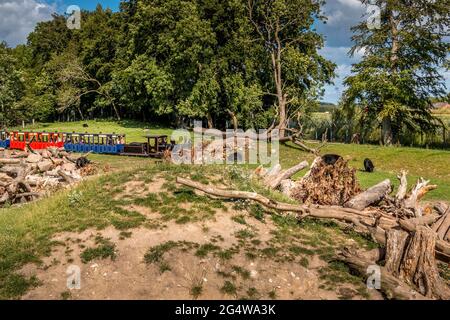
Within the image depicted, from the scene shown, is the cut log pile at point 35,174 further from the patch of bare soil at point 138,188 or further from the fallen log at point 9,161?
the patch of bare soil at point 138,188

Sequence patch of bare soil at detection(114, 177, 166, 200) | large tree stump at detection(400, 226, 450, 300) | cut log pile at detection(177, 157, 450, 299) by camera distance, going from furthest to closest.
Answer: patch of bare soil at detection(114, 177, 166, 200) < cut log pile at detection(177, 157, 450, 299) < large tree stump at detection(400, 226, 450, 300)

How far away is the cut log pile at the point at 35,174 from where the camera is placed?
17250mm

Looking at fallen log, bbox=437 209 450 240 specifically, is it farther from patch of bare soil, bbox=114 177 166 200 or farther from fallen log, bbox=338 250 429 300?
patch of bare soil, bbox=114 177 166 200

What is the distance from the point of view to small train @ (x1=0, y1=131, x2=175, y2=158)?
99.1 feet

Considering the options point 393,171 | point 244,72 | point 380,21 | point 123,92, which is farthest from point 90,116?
point 393,171

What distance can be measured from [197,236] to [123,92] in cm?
4830

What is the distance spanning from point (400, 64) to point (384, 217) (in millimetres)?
28073

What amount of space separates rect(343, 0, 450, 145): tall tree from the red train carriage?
1037 inches

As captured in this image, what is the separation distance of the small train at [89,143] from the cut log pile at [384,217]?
46.0 feet

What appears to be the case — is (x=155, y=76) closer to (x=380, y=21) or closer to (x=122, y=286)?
(x=380, y=21)

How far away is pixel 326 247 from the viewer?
32.5 feet

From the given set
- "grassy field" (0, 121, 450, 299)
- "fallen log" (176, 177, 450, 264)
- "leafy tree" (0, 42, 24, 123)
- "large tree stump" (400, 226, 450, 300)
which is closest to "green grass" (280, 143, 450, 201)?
"fallen log" (176, 177, 450, 264)

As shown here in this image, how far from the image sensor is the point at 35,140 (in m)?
34.8

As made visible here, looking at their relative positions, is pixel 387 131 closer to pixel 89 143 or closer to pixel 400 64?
pixel 400 64
